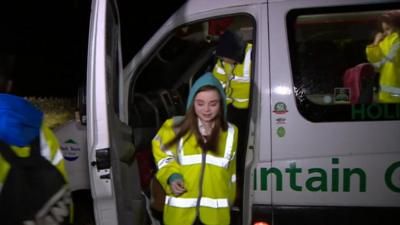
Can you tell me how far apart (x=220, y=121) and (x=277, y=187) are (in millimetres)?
597

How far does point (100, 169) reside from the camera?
2717mm

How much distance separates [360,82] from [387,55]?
9.6 inches

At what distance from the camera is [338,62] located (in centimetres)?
317

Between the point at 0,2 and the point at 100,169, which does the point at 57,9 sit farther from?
the point at 100,169

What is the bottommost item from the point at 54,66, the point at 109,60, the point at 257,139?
the point at 257,139

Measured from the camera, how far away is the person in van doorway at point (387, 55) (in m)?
3.13

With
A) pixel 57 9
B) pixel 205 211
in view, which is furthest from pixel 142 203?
pixel 57 9

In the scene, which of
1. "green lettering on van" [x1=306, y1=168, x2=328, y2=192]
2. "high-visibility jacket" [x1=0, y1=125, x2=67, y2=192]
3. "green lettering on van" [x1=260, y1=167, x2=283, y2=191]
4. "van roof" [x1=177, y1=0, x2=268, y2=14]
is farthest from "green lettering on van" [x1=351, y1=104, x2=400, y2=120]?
"high-visibility jacket" [x1=0, y1=125, x2=67, y2=192]

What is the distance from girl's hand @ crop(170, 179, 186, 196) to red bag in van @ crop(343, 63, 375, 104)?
1207 millimetres

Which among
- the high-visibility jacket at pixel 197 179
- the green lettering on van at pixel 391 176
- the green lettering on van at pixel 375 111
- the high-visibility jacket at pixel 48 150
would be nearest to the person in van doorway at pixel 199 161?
the high-visibility jacket at pixel 197 179

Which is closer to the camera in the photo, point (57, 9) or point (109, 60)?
point (109, 60)

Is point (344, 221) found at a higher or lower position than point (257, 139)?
lower

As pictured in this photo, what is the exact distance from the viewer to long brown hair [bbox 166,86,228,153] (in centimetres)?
288

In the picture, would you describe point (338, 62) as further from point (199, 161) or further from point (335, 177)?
Result: point (199, 161)
